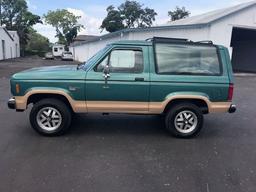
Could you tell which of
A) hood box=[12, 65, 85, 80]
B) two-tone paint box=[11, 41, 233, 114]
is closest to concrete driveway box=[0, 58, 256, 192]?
two-tone paint box=[11, 41, 233, 114]

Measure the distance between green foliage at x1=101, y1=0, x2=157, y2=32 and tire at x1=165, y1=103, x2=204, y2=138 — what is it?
242 ft

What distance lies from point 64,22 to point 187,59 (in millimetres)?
88803

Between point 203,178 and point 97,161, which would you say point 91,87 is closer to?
point 97,161

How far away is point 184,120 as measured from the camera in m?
6.87

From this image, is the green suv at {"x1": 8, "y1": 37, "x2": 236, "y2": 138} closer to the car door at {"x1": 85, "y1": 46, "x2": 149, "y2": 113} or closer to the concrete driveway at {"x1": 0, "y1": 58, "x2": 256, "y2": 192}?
the car door at {"x1": 85, "y1": 46, "x2": 149, "y2": 113}

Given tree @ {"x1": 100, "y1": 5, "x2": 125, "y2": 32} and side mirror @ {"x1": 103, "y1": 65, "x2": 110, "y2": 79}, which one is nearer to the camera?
side mirror @ {"x1": 103, "y1": 65, "x2": 110, "y2": 79}

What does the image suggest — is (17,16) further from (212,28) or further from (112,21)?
(212,28)

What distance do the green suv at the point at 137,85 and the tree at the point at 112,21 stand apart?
73958 millimetres

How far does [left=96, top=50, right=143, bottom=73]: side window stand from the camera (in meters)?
6.62

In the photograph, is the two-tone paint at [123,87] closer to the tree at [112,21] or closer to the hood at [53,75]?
the hood at [53,75]

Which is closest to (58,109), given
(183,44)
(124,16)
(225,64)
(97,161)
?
(97,161)

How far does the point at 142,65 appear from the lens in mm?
6648

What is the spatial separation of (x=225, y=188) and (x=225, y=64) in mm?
2958

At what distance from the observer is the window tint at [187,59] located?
22.1 ft
